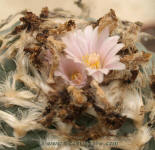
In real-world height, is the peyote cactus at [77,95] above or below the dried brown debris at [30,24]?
below

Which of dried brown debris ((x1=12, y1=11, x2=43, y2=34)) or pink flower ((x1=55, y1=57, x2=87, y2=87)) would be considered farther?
dried brown debris ((x1=12, y1=11, x2=43, y2=34))

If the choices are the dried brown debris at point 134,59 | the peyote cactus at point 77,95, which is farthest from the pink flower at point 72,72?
the dried brown debris at point 134,59

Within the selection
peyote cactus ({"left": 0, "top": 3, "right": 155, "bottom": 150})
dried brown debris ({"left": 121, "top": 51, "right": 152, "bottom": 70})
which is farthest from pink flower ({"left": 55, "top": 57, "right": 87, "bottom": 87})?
dried brown debris ({"left": 121, "top": 51, "right": 152, "bottom": 70})

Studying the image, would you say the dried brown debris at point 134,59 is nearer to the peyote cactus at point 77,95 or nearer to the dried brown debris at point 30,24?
the peyote cactus at point 77,95

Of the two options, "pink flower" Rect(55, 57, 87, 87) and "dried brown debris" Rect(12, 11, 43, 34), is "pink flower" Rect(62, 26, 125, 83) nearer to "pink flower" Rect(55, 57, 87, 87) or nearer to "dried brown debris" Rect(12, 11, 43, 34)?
"pink flower" Rect(55, 57, 87, 87)

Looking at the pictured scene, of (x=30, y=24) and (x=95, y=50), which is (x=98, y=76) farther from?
(x=30, y=24)

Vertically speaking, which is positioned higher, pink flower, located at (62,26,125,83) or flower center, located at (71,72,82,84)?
pink flower, located at (62,26,125,83)

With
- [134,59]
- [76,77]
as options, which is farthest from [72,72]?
[134,59]
